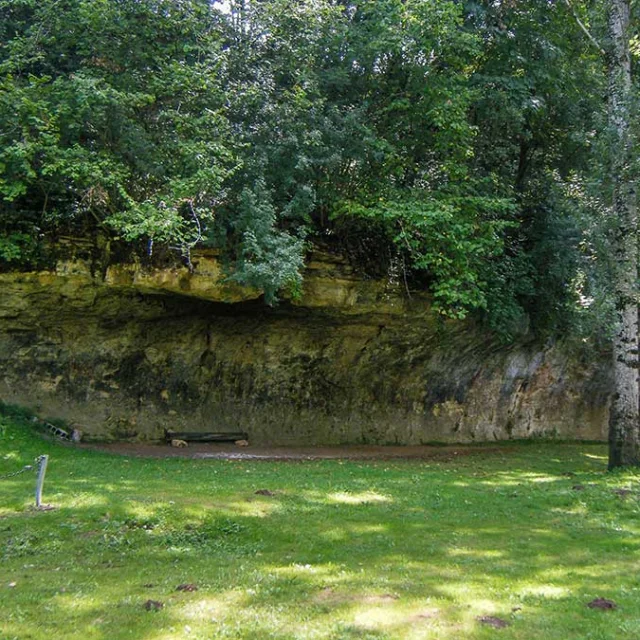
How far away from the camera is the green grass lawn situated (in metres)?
4.93

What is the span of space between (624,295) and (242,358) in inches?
401

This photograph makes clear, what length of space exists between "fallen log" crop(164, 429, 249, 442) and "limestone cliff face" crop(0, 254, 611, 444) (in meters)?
0.36

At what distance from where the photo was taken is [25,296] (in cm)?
1552

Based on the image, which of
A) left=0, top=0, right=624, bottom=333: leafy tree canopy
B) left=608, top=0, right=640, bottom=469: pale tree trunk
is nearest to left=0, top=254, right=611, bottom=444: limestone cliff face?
left=0, top=0, right=624, bottom=333: leafy tree canopy

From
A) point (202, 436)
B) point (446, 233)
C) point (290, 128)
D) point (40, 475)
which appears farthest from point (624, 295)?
point (40, 475)

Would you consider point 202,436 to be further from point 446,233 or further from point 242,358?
point 446,233

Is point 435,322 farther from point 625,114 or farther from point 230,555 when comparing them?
point 230,555

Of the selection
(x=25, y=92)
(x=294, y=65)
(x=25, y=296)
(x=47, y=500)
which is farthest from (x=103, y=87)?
(x=47, y=500)

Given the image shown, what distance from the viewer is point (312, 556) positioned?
274 inches

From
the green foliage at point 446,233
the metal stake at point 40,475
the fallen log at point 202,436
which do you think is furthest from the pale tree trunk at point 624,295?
the metal stake at point 40,475

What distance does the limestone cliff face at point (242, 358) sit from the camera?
1584 centimetres

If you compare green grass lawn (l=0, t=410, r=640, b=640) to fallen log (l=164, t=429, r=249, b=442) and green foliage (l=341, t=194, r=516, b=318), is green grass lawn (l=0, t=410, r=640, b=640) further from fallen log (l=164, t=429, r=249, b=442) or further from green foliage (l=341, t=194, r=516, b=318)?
green foliage (l=341, t=194, r=516, b=318)

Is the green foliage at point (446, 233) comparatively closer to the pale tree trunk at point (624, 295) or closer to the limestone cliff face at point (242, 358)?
the limestone cliff face at point (242, 358)

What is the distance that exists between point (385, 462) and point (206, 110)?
9405mm
